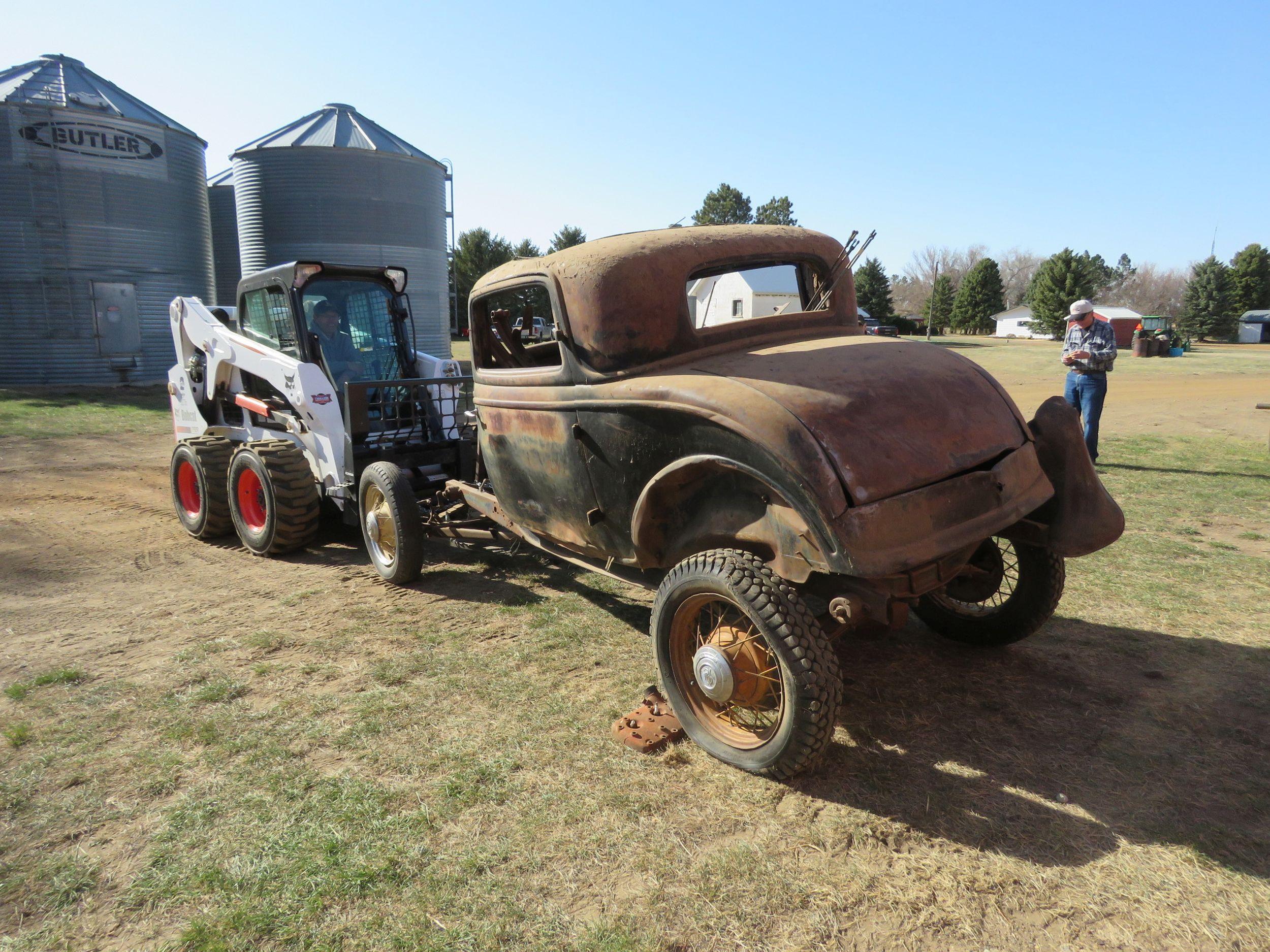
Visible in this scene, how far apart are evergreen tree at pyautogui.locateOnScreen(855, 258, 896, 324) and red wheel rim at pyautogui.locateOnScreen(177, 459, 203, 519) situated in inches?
2089

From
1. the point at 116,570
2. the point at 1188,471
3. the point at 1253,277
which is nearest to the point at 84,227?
the point at 116,570

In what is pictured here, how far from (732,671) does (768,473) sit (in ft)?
2.73

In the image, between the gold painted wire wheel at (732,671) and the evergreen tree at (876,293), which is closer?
the gold painted wire wheel at (732,671)

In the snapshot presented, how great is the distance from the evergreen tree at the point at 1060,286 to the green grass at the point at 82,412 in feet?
155

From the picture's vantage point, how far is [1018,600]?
13.6 ft

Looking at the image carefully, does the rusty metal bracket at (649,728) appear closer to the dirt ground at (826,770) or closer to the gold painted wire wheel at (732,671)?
the dirt ground at (826,770)

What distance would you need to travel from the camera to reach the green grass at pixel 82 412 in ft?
42.9

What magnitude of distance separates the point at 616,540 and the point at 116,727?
2.53 meters

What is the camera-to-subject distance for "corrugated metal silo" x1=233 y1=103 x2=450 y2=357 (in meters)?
18.6

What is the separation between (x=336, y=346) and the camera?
681cm

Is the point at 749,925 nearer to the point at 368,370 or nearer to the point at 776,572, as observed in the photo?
the point at 776,572

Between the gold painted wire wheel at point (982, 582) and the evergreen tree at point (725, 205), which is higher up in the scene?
the evergreen tree at point (725, 205)

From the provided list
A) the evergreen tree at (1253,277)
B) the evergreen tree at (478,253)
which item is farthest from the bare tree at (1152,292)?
the evergreen tree at (478,253)

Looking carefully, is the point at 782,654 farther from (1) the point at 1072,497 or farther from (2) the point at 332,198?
(2) the point at 332,198
